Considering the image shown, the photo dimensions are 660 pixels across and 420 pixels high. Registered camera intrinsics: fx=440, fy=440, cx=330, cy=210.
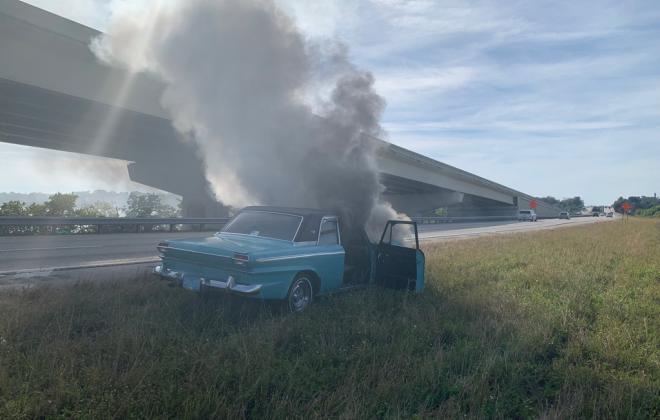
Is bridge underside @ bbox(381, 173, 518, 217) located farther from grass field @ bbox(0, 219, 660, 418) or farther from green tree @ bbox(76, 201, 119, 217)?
grass field @ bbox(0, 219, 660, 418)

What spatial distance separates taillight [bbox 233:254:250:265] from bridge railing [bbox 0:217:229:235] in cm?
1409

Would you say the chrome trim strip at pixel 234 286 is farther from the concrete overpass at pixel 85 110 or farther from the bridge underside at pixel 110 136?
the bridge underside at pixel 110 136

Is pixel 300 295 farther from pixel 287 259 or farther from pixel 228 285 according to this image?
pixel 228 285

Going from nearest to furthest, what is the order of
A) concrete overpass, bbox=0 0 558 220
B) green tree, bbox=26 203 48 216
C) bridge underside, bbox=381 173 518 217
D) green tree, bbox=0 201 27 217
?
concrete overpass, bbox=0 0 558 220 → green tree, bbox=0 201 27 217 → green tree, bbox=26 203 48 216 → bridge underside, bbox=381 173 518 217

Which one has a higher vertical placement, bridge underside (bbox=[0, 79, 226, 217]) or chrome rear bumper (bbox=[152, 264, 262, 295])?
bridge underside (bbox=[0, 79, 226, 217])

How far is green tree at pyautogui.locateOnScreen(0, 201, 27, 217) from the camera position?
75.3 feet

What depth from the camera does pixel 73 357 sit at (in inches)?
148

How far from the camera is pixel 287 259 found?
573 centimetres

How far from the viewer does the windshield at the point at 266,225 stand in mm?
6422

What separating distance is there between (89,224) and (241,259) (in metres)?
15.4

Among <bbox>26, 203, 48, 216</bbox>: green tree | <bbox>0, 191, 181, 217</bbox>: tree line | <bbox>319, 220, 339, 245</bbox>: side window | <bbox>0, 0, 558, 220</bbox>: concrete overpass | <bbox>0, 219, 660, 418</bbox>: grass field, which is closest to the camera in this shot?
<bbox>0, 219, 660, 418</bbox>: grass field

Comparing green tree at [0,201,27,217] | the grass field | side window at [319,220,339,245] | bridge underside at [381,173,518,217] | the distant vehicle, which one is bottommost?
the grass field

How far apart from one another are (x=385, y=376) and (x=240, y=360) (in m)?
1.29

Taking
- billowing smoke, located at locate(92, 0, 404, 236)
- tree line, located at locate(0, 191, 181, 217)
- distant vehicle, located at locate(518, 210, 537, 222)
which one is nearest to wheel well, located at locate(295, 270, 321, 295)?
billowing smoke, located at locate(92, 0, 404, 236)
